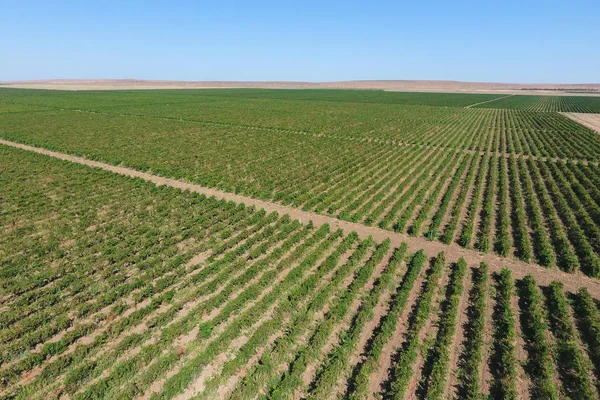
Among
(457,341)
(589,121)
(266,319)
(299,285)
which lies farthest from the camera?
(589,121)

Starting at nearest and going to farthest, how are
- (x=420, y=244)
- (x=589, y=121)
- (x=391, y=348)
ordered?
(x=391, y=348) → (x=420, y=244) → (x=589, y=121)

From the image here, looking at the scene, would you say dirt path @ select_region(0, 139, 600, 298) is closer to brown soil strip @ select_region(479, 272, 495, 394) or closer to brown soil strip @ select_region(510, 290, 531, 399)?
brown soil strip @ select_region(479, 272, 495, 394)

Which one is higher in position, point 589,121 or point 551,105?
point 551,105

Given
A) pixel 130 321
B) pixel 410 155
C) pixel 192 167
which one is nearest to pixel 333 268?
pixel 130 321

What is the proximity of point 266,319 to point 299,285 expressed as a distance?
225 cm

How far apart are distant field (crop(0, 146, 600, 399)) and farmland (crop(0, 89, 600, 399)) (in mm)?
58

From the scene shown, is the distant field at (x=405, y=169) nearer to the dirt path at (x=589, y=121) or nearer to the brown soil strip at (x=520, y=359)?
the dirt path at (x=589, y=121)

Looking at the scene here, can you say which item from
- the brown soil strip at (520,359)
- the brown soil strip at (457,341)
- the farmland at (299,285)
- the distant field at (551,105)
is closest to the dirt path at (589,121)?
the distant field at (551,105)

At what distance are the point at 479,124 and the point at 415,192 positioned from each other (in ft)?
147

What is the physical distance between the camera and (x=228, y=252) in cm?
1519

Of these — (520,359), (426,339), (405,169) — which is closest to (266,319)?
(426,339)

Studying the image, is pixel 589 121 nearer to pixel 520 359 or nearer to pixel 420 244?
pixel 420 244

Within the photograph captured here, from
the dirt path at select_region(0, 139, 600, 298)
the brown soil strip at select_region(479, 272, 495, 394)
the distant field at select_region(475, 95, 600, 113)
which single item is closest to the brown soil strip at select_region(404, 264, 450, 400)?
the brown soil strip at select_region(479, 272, 495, 394)

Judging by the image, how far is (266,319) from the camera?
11.3 meters
